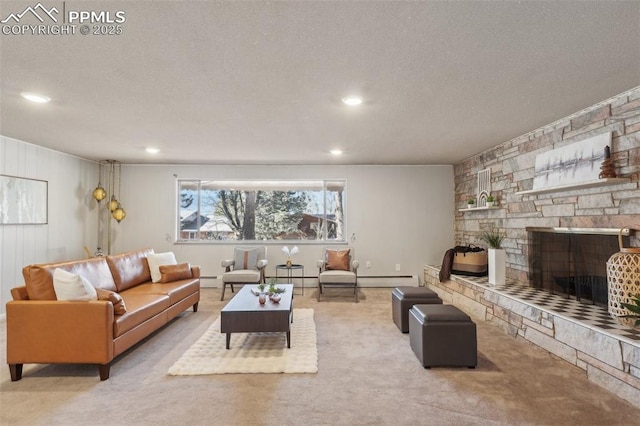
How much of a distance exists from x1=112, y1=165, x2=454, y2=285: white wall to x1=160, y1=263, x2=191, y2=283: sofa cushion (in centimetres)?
182

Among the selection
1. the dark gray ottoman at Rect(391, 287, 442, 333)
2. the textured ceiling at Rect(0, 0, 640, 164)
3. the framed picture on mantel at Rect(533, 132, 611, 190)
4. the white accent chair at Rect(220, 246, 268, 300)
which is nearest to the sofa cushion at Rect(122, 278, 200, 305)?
the white accent chair at Rect(220, 246, 268, 300)

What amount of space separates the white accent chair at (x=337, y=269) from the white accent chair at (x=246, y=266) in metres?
1.02

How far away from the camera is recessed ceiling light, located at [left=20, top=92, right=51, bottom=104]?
302 centimetres

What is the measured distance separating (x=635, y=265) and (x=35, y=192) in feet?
23.4

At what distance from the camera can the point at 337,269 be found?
601cm

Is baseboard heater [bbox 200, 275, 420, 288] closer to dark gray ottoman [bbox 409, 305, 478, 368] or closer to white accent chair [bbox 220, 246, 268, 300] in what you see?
white accent chair [bbox 220, 246, 268, 300]

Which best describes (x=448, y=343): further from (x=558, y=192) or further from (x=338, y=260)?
(x=338, y=260)

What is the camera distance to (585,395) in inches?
96.8

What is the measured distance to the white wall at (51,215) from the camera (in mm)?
4559

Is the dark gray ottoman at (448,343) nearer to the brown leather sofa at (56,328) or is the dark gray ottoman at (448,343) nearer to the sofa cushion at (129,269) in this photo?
the brown leather sofa at (56,328)

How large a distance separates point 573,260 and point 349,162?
3.85m

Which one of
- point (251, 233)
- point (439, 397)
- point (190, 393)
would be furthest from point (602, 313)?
point (251, 233)

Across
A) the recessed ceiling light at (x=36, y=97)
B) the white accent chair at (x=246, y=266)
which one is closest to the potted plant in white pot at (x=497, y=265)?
the white accent chair at (x=246, y=266)

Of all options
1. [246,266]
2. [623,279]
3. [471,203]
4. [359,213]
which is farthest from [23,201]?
[623,279]
